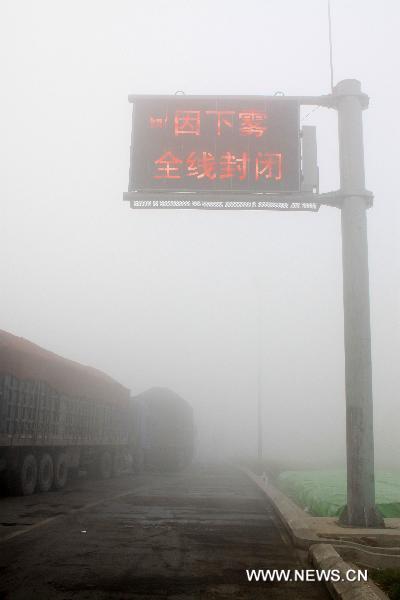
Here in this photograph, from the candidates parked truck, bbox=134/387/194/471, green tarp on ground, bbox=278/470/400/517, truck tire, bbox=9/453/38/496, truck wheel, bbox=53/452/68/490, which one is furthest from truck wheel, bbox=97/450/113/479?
green tarp on ground, bbox=278/470/400/517

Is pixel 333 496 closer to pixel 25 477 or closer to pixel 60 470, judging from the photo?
pixel 25 477

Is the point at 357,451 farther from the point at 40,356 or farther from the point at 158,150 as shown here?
the point at 40,356

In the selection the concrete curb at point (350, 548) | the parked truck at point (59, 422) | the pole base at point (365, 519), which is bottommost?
the concrete curb at point (350, 548)

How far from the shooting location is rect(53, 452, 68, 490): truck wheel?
19250 mm

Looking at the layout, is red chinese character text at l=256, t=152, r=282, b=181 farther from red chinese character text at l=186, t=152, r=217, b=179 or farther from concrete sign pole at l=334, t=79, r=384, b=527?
concrete sign pole at l=334, t=79, r=384, b=527

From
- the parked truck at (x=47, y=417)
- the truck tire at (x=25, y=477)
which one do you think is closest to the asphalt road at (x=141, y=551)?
the truck tire at (x=25, y=477)

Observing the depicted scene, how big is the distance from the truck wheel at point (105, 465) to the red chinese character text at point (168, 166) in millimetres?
17255

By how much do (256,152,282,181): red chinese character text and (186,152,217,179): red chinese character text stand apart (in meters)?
0.84

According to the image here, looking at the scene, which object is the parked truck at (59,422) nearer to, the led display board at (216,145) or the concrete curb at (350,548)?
the led display board at (216,145)

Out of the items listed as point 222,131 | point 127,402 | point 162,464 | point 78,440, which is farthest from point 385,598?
point 162,464

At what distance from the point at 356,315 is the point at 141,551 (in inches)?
206

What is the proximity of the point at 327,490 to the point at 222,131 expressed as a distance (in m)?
8.16

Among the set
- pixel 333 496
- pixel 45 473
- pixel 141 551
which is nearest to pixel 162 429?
pixel 45 473

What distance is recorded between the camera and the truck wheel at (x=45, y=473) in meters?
18.0
